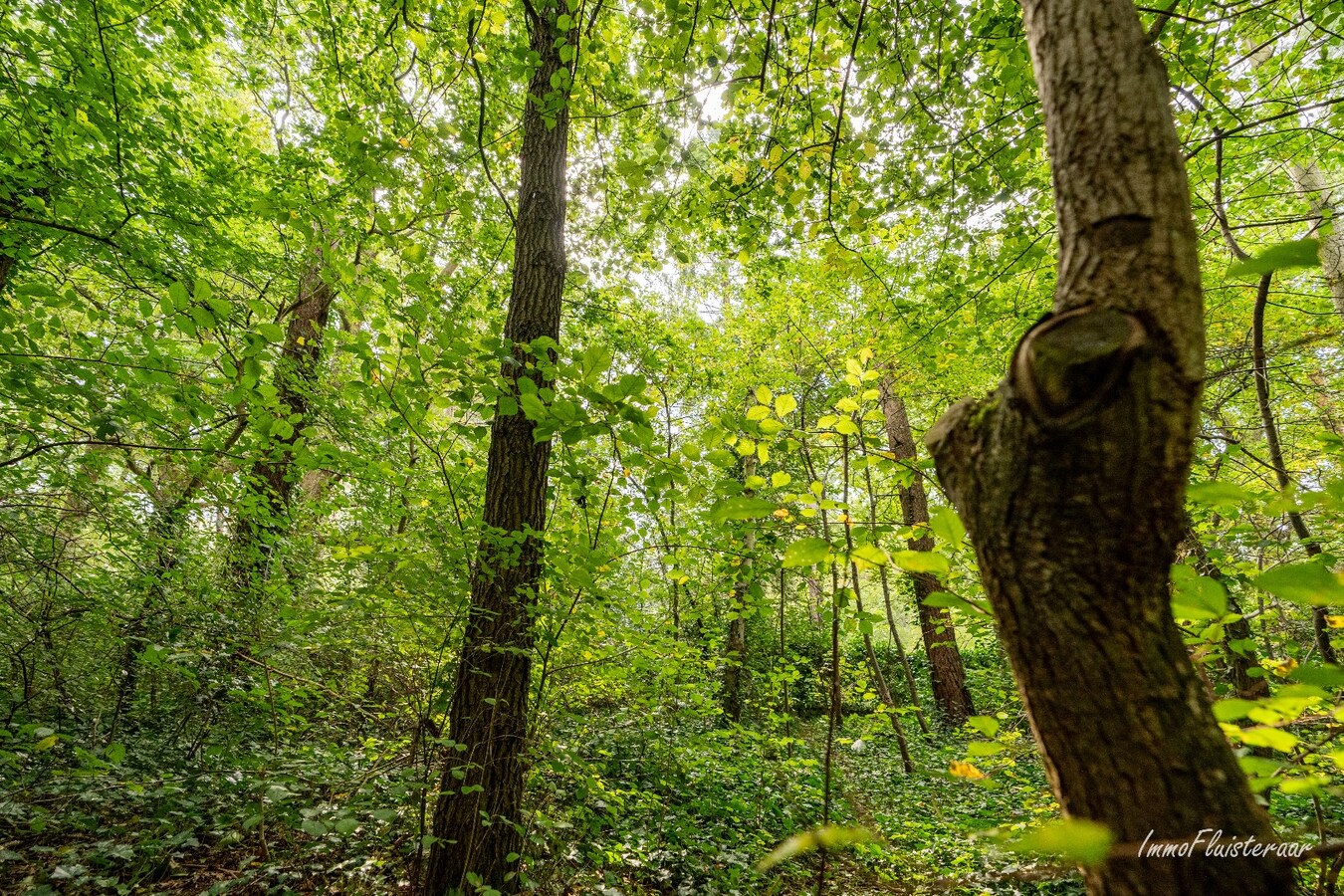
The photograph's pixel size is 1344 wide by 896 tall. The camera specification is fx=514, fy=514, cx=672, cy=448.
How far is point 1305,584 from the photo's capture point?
2.24 ft

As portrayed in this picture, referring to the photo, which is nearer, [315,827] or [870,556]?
[870,556]

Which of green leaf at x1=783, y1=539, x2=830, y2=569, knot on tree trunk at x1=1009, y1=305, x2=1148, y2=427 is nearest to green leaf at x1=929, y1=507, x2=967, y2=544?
green leaf at x1=783, y1=539, x2=830, y2=569

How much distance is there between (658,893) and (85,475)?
15.4ft

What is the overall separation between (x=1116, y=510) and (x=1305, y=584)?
31 cm

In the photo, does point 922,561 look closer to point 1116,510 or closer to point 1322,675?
point 1116,510

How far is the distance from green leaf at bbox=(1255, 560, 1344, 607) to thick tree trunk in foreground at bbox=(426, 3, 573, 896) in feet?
6.78

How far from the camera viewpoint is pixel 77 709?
162 inches

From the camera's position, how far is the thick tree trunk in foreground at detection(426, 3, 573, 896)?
2430 mm

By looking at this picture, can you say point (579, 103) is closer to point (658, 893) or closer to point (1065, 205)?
point (1065, 205)

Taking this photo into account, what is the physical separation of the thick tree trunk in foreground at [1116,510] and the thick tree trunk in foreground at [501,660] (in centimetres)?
182

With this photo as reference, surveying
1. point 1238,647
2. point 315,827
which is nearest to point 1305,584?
point 1238,647

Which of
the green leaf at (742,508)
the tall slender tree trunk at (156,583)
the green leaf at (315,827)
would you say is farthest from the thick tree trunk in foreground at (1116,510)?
the tall slender tree trunk at (156,583)

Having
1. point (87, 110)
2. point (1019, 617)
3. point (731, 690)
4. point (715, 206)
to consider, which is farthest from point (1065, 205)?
point (731, 690)

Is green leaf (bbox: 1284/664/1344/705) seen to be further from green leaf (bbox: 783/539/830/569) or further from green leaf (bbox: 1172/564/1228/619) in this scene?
green leaf (bbox: 783/539/830/569)
